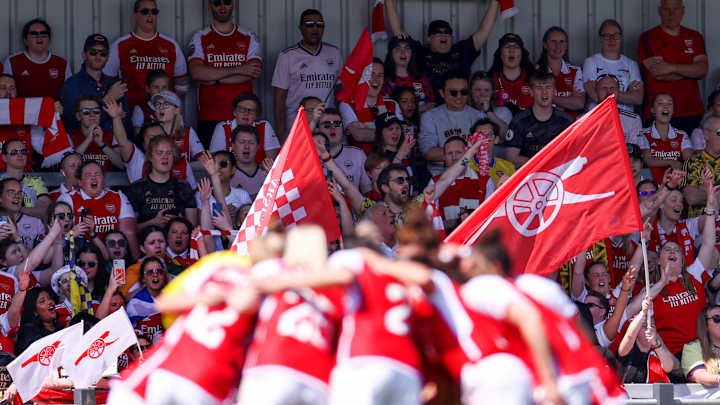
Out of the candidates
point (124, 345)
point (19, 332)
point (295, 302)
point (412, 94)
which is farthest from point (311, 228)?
point (412, 94)

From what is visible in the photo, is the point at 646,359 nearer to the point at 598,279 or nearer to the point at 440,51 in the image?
the point at 598,279

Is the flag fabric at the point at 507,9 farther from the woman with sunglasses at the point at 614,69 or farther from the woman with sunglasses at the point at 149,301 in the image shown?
the woman with sunglasses at the point at 149,301

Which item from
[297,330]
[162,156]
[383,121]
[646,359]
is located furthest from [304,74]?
[297,330]

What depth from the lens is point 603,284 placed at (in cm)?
1097

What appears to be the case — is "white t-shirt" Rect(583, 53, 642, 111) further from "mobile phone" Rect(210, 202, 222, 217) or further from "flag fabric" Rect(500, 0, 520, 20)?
"mobile phone" Rect(210, 202, 222, 217)

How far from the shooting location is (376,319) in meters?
6.33

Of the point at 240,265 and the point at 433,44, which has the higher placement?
the point at 433,44

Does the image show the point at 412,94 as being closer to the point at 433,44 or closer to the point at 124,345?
the point at 433,44

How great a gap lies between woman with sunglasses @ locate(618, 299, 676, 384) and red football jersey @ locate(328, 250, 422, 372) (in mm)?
3849

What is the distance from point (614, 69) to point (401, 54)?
92.3 inches

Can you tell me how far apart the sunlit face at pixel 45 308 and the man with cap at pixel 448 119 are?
3.91 meters

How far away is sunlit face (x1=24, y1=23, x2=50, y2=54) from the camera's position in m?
12.3

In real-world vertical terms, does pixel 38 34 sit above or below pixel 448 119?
above

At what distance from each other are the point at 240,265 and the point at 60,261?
3.97m
